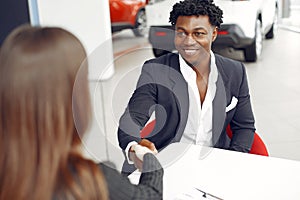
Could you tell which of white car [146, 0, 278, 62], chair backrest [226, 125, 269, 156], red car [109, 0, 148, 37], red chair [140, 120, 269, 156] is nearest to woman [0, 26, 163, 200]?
red chair [140, 120, 269, 156]

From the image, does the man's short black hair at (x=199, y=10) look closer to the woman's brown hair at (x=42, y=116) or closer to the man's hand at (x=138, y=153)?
the man's hand at (x=138, y=153)

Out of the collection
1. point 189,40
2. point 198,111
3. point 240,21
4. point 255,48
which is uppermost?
point 189,40

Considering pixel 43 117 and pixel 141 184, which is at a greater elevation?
pixel 43 117

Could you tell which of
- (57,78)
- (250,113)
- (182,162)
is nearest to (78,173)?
(57,78)

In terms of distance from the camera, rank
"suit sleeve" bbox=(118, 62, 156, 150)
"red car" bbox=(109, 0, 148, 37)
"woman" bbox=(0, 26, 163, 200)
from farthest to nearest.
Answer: "red car" bbox=(109, 0, 148, 37), "suit sleeve" bbox=(118, 62, 156, 150), "woman" bbox=(0, 26, 163, 200)

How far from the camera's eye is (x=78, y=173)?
0.76 metres

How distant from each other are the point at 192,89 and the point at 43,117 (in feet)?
3.08

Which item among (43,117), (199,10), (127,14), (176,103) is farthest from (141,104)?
(127,14)

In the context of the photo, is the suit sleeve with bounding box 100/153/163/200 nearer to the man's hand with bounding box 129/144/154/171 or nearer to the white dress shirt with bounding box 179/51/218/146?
the man's hand with bounding box 129/144/154/171

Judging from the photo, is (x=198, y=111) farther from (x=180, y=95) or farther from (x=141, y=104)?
(x=141, y=104)

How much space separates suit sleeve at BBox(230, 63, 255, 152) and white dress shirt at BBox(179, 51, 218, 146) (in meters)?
0.12

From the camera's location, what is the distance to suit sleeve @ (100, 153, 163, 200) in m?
0.82

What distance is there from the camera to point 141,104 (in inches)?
62.3

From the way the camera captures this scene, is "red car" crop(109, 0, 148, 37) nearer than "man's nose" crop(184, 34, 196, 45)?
No
